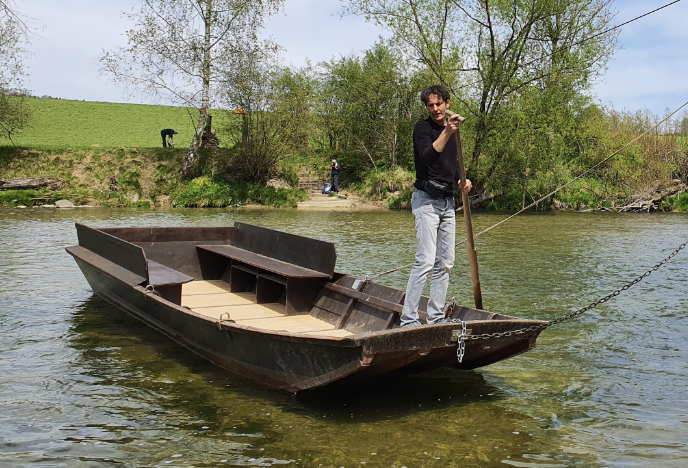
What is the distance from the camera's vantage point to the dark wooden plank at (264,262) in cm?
738

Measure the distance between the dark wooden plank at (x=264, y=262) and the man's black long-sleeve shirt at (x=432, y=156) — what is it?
2252mm

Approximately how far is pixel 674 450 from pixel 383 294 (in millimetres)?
2998

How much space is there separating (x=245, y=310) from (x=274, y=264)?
75 cm

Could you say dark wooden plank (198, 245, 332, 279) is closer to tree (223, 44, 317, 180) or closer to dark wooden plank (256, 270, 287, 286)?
dark wooden plank (256, 270, 287, 286)

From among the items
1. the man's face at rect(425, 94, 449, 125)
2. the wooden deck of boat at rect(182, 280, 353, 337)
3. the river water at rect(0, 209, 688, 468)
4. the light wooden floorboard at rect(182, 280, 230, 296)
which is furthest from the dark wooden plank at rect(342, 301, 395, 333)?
the light wooden floorboard at rect(182, 280, 230, 296)

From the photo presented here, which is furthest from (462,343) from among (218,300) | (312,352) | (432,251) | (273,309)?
(218,300)

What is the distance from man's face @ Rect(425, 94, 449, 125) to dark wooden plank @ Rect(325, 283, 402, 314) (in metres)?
1.80

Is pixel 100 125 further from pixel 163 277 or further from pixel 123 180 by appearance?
pixel 163 277

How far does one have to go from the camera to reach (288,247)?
27.8ft

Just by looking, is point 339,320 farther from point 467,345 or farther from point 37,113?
point 37,113

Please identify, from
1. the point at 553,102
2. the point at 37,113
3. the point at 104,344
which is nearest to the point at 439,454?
the point at 104,344

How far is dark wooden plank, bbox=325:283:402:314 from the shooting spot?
6223mm

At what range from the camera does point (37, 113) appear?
4725 centimetres

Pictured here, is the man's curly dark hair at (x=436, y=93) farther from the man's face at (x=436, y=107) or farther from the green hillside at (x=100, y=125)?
the green hillside at (x=100, y=125)
